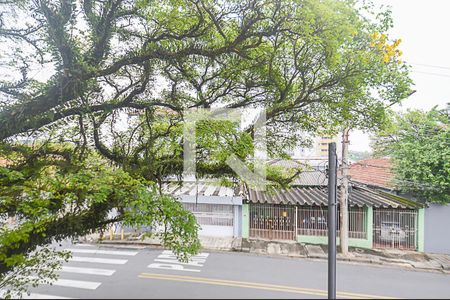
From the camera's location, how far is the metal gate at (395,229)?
6.27 meters

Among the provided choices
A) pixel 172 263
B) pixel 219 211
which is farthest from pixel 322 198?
pixel 172 263

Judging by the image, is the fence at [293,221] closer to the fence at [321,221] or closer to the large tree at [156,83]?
the fence at [321,221]

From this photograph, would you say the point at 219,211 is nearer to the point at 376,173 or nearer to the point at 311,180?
the point at 311,180

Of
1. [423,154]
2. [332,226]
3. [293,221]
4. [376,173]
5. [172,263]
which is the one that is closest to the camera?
[332,226]

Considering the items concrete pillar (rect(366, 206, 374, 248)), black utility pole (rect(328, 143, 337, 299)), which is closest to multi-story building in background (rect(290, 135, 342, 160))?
black utility pole (rect(328, 143, 337, 299))

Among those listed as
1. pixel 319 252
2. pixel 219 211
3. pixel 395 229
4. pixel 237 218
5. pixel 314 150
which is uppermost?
pixel 314 150

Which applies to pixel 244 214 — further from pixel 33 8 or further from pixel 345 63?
pixel 33 8

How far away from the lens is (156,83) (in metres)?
3.14

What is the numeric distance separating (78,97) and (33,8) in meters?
0.79

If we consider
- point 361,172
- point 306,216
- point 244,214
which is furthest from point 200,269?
point 361,172

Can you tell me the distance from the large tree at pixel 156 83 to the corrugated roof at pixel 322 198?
3533 mm

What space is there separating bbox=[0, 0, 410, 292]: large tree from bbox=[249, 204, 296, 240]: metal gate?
382 centimetres

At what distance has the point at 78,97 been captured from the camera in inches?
89.7

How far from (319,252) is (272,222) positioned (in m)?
1.41
